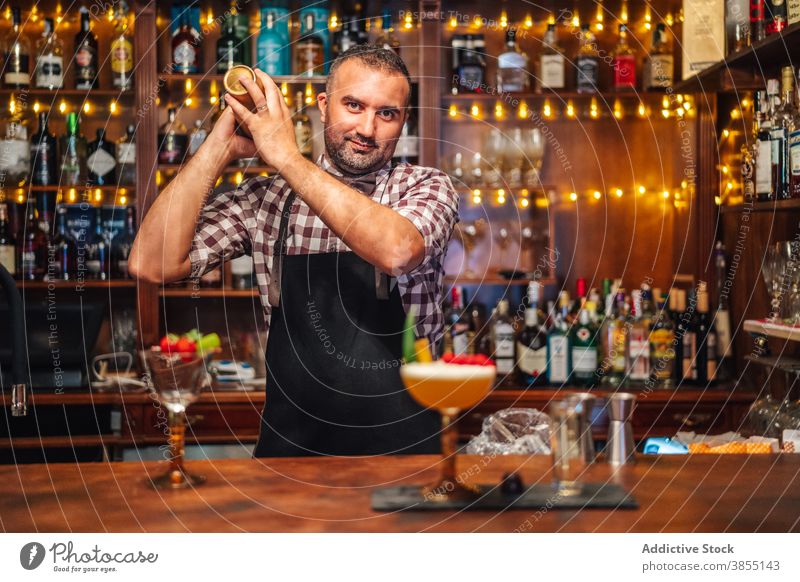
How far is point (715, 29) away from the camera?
2275mm

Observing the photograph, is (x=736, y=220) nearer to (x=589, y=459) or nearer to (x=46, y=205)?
(x=589, y=459)

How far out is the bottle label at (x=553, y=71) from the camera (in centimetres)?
261

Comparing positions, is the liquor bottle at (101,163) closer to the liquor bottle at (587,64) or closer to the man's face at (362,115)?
the man's face at (362,115)

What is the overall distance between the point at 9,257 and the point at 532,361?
4.65 feet

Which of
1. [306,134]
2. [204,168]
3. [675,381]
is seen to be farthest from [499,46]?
[204,168]

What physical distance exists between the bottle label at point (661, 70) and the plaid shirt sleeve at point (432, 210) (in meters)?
1.28

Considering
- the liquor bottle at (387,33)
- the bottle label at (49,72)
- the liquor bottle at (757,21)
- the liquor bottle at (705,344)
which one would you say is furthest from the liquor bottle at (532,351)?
the bottle label at (49,72)

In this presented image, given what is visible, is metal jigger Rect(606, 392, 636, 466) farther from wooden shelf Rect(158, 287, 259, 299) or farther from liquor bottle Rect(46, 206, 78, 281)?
liquor bottle Rect(46, 206, 78, 281)

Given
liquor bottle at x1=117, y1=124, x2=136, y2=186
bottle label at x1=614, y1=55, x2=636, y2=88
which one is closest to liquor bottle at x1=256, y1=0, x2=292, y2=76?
liquor bottle at x1=117, y1=124, x2=136, y2=186

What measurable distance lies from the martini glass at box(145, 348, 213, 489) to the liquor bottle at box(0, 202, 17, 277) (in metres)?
1.58

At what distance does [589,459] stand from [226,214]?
0.76 meters

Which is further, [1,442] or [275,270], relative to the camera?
[1,442]

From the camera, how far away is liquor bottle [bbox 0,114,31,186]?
99.3 inches

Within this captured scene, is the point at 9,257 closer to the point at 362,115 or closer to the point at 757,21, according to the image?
the point at 362,115
